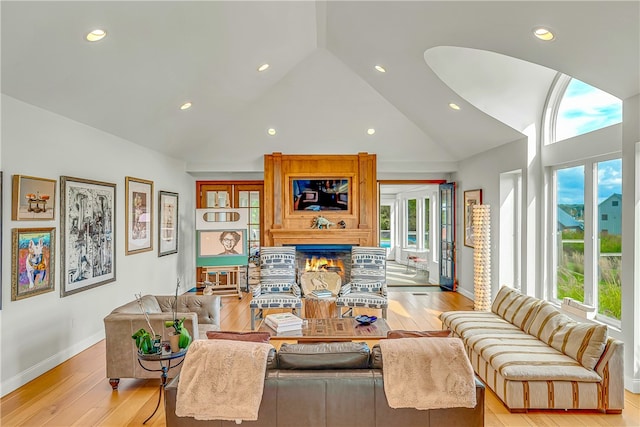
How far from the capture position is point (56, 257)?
14.2ft

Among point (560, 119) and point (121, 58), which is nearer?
point (121, 58)

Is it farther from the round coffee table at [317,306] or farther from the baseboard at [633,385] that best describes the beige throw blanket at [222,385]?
the baseboard at [633,385]

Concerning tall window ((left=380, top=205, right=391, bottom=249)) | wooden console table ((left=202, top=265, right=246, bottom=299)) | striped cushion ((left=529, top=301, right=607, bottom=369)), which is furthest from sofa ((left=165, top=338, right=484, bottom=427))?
tall window ((left=380, top=205, right=391, bottom=249))

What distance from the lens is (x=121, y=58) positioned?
3.83 meters

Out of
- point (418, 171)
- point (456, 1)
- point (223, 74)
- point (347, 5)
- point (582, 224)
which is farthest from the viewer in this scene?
point (418, 171)

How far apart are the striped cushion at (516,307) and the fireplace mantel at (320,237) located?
346 centimetres

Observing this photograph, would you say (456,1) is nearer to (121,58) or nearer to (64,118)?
(121,58)

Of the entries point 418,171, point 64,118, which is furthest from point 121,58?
point 418,171

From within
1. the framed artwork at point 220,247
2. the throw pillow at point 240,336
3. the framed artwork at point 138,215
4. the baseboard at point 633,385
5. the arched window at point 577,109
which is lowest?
the baseboard at point 633,385

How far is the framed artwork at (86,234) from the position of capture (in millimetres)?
4453

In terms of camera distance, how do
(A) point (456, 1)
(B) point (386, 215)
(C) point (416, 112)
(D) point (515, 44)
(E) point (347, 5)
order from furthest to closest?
1. (B) point (386, 215)
2. (C) point (416, 112)
3. (E) point (347, 5)
4. (D) point (515, 44)
5. (A) point (456, 1)

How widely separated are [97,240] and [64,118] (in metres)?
1.44

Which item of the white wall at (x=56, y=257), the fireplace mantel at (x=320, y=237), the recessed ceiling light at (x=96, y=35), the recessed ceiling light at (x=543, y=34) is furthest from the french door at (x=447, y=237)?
the recessed ceiling light at (x=96, y=35)

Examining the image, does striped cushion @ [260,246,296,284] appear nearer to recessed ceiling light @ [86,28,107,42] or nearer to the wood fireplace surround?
the wood fireplace surround
